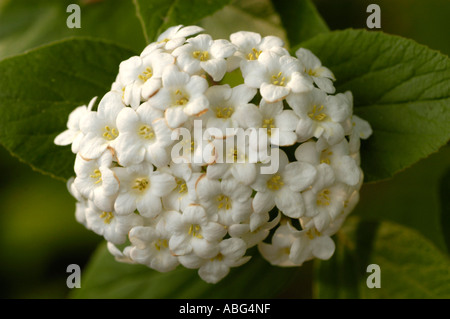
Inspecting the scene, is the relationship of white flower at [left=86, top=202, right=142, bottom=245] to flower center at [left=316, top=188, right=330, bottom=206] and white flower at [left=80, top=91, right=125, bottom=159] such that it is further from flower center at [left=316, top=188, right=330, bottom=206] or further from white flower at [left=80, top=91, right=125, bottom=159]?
flower center at [left=316, top=188, right=330, bottom=206]

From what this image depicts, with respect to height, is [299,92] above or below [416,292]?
above

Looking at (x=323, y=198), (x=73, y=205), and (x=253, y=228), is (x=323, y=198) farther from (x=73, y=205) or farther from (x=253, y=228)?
(x=73, y=205)

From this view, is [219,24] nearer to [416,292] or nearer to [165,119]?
[165,119]

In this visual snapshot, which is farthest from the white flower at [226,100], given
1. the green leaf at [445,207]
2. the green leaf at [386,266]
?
the green leaf at [445,207]

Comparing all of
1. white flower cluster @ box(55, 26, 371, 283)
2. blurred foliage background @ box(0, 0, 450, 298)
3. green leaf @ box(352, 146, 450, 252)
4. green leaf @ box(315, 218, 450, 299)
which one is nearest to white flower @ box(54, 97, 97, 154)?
white flower cluster @ box(55, 26, 371, 283)

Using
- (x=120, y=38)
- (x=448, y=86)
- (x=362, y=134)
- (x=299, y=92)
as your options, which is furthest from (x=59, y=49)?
(x=448, y=86)

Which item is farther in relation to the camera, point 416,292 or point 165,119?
point 416,292
